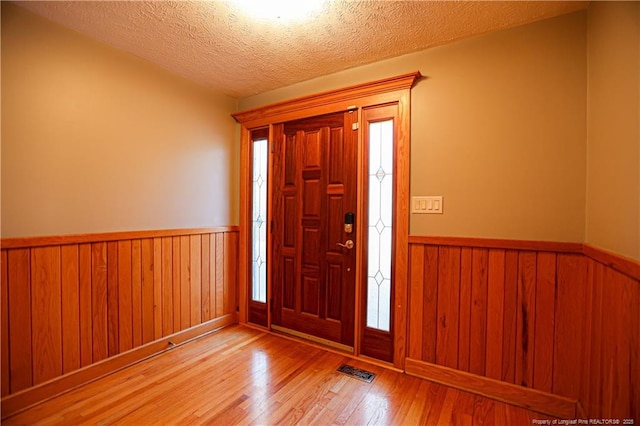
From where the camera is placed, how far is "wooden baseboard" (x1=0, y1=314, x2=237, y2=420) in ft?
5.58

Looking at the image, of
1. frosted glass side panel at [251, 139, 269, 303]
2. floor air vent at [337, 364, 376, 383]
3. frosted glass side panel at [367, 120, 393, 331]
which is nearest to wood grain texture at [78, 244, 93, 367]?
frosted glass side panel at [251, 139, 269, 303]

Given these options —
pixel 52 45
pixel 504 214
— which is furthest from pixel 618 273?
pixel 52 45

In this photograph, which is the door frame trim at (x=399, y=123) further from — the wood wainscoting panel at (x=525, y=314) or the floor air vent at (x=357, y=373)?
the floor air vent at (x=357, y=373)

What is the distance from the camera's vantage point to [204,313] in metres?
2.80

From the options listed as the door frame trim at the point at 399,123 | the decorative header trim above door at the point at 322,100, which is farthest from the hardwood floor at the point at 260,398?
the decorative header trim above door at the point at 322,100

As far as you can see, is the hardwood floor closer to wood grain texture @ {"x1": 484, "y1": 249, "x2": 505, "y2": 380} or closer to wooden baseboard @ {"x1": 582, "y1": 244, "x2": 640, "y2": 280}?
wood grain texture @ {"x1": 484, "y1": 249, "x2": 505, "y2": 380}

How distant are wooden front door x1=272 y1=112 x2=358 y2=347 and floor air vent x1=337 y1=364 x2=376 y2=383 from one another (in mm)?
225

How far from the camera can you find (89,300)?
2.03 m

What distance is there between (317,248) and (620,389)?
1946 millimetres

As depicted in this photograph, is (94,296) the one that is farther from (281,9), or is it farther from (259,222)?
(281,9)

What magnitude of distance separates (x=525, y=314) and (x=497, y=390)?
0.54 m

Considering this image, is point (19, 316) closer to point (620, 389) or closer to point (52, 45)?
point (52, 45)

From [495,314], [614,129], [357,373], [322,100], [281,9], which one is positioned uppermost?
[281,9]

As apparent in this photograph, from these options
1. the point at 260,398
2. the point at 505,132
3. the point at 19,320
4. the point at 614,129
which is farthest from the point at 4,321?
the point at 614,129
